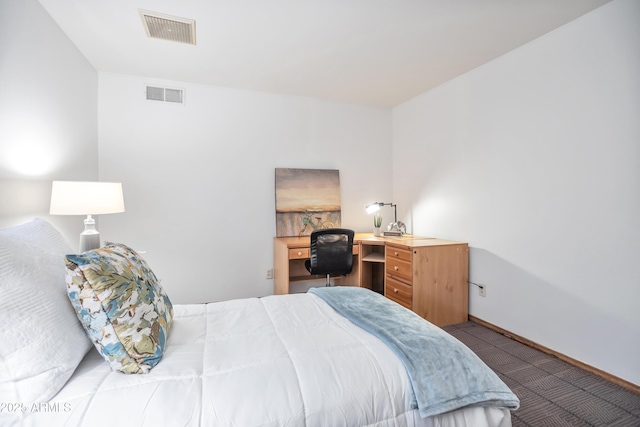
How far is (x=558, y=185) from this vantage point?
231 cm

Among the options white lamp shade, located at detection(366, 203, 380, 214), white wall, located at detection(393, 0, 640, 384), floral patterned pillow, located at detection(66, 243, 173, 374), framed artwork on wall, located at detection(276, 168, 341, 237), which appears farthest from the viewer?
white lamp shade, located at detection(366, 203, 380, 214)

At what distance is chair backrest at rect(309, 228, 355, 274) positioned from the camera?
9.78ft

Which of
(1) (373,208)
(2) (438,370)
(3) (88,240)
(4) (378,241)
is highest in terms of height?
(1) (373,208)

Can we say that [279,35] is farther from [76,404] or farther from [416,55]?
[76,404]

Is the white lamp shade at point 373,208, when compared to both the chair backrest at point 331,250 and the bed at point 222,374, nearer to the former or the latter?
the chair backrest at point 331,250

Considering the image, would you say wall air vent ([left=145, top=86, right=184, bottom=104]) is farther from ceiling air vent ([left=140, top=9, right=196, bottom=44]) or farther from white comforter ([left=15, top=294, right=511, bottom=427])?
white comforter ([left=15, top=294, right=511, bottom=427])

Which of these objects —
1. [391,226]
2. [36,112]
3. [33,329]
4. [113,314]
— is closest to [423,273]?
[391,226]

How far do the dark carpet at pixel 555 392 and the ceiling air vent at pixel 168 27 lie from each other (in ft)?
10.5

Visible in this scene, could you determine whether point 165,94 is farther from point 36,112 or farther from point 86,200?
point 86,200

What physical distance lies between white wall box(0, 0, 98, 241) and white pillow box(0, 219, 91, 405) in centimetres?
98

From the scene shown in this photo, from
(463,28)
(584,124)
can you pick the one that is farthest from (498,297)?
(463,28)

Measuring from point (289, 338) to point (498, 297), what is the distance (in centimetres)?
227

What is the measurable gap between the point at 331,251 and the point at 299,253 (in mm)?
336

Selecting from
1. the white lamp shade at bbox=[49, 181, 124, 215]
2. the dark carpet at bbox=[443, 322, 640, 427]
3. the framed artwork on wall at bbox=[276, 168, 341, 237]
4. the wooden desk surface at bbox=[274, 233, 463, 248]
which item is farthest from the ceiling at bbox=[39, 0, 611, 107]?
the dark carpet at bbox=[443, 322, 640, 427]
